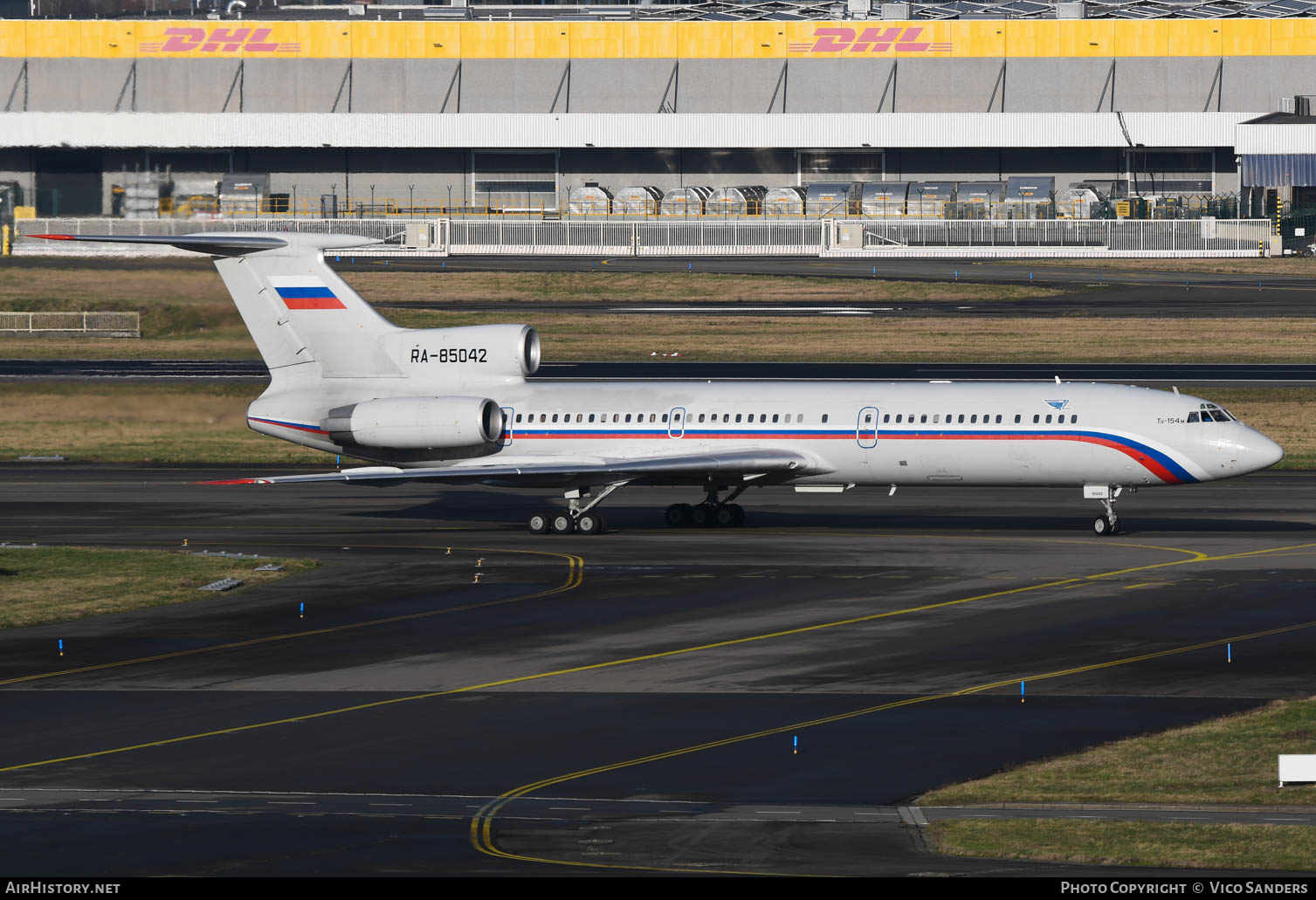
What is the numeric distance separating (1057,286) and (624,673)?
72.1 m

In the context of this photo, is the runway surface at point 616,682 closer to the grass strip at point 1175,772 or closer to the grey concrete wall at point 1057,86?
the grass strip at point 1175,772

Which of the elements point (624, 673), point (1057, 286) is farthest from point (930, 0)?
point (624, 673)

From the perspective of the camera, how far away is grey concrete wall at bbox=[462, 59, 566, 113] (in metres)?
129

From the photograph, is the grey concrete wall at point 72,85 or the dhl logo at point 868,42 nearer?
the dhl logo at point 868,42

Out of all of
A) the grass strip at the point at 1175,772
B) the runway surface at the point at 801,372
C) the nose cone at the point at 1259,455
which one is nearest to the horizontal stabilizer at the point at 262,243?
the nose cone at the point at 1259,455

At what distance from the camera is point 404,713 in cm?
2572

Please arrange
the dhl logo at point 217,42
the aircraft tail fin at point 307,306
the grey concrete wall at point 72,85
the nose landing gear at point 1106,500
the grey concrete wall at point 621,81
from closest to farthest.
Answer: the nose landing gear at point 1106,500 → the aircraft tail fin at point 307,306 → the grey concrete wall at point 621,81 → the dhl logo at point 217,42 → the grey concrete wall at point 72,85

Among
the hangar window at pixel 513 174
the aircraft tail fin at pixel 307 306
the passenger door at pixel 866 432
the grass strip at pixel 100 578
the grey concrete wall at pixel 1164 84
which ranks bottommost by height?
the grass strip at pixel 100 578

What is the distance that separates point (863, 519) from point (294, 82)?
305 feet

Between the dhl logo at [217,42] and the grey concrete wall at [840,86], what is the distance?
36186 millimetres

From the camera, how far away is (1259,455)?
41.3m

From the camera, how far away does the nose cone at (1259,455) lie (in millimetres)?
41344

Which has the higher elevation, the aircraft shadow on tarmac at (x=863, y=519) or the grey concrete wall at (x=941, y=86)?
the grey concrete wall at (x=941, y=86)

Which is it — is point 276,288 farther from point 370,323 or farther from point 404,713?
point 404,713
